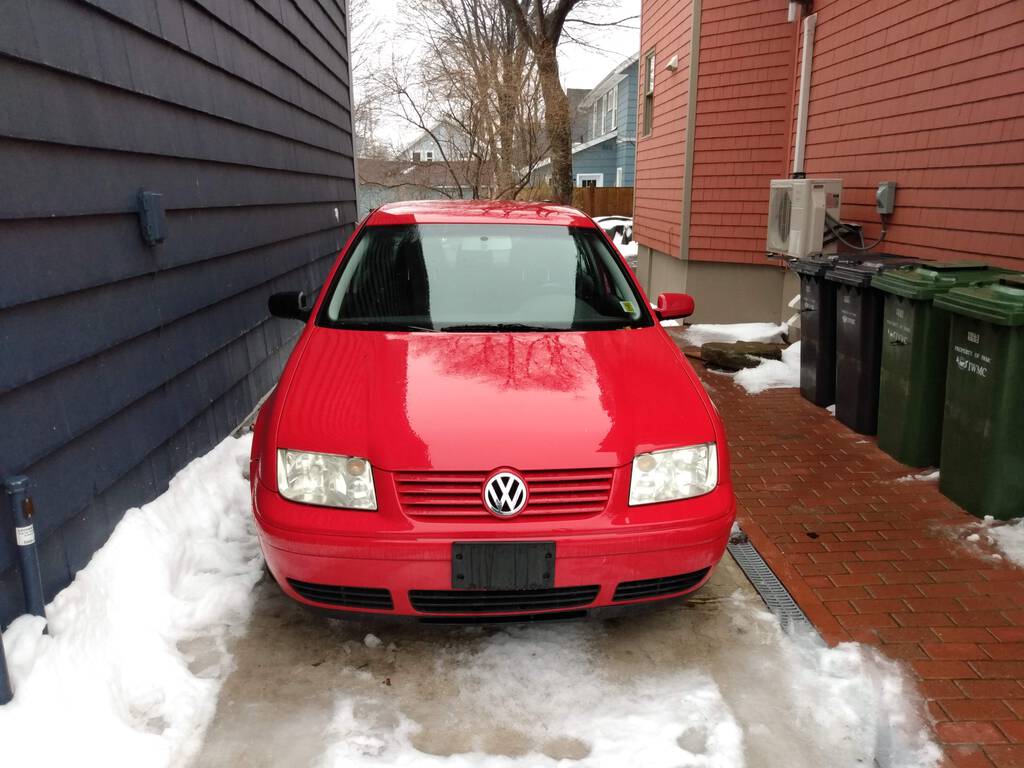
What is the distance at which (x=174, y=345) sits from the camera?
416 centimetres

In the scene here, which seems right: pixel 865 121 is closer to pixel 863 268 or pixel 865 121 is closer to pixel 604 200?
pixel 863 268

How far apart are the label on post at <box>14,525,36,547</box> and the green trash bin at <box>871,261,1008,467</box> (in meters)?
4.63

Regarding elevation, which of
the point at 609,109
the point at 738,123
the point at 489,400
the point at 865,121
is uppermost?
the point at 609,109

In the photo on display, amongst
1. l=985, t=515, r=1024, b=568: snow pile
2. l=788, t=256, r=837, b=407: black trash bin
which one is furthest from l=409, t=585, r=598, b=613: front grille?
l=788, t=256, r=837, b=407: black trash bin

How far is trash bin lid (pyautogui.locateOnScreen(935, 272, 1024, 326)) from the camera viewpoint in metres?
3.94

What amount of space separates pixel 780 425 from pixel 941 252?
1.93 m

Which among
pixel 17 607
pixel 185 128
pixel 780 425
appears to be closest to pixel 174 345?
pixel 185 128

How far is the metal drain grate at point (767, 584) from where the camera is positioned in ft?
11.0

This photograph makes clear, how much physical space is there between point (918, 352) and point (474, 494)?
3.47 metres

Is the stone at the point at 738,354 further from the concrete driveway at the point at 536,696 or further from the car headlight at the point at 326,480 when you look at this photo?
the car headlight at the point at 326,480

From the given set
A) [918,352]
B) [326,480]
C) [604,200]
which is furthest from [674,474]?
[604,200]

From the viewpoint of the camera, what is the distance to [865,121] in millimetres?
7727

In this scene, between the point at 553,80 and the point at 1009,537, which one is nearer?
the point at 1009,537

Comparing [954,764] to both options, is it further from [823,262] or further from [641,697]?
[823,262]
